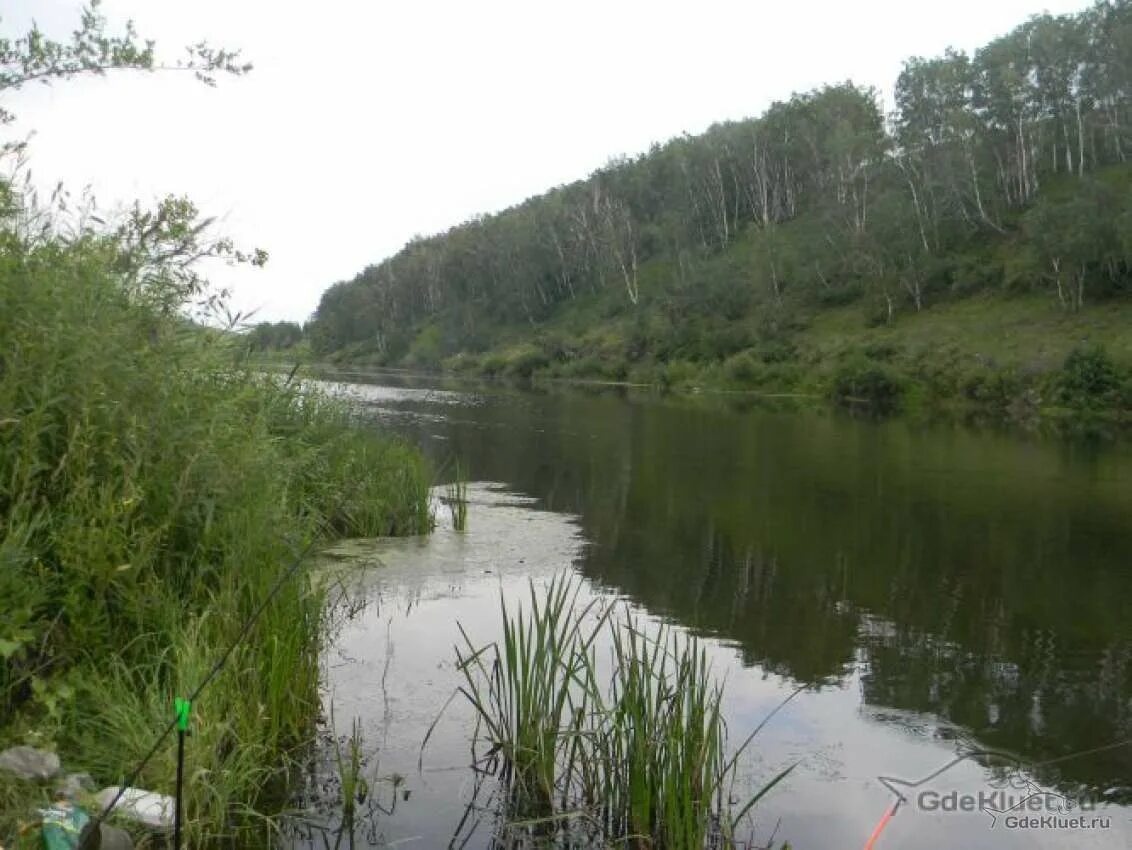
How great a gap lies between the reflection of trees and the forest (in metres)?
38.7

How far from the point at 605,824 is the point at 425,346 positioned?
386 feet

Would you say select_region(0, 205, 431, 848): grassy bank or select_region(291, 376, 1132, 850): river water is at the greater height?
select_region(0, 205, 431, 848): grassy bank

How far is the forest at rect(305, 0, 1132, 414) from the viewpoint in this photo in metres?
70.2

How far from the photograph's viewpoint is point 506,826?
5.98 metres

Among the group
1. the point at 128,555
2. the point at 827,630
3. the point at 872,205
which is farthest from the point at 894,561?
the point at 872,205

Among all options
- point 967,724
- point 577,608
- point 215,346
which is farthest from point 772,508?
point 215,346

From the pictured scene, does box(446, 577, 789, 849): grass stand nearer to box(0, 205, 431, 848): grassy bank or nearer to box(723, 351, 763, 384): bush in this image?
box(0, 205, 431, 848): grassy bank

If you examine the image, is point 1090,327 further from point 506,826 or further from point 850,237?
point 506,826

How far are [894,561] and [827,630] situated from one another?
4.46 metres

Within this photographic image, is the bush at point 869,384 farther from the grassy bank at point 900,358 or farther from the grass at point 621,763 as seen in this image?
the grass at point 621,763

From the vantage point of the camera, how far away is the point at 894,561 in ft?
49.0

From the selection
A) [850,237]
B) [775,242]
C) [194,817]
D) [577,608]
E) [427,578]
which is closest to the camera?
[194,817]

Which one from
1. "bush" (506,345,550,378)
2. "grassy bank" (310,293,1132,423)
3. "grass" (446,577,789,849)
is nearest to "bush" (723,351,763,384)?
"grassy bank" (310,293,1132,423)

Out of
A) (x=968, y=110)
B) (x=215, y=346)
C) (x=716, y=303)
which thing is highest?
(x=968, y=110)
